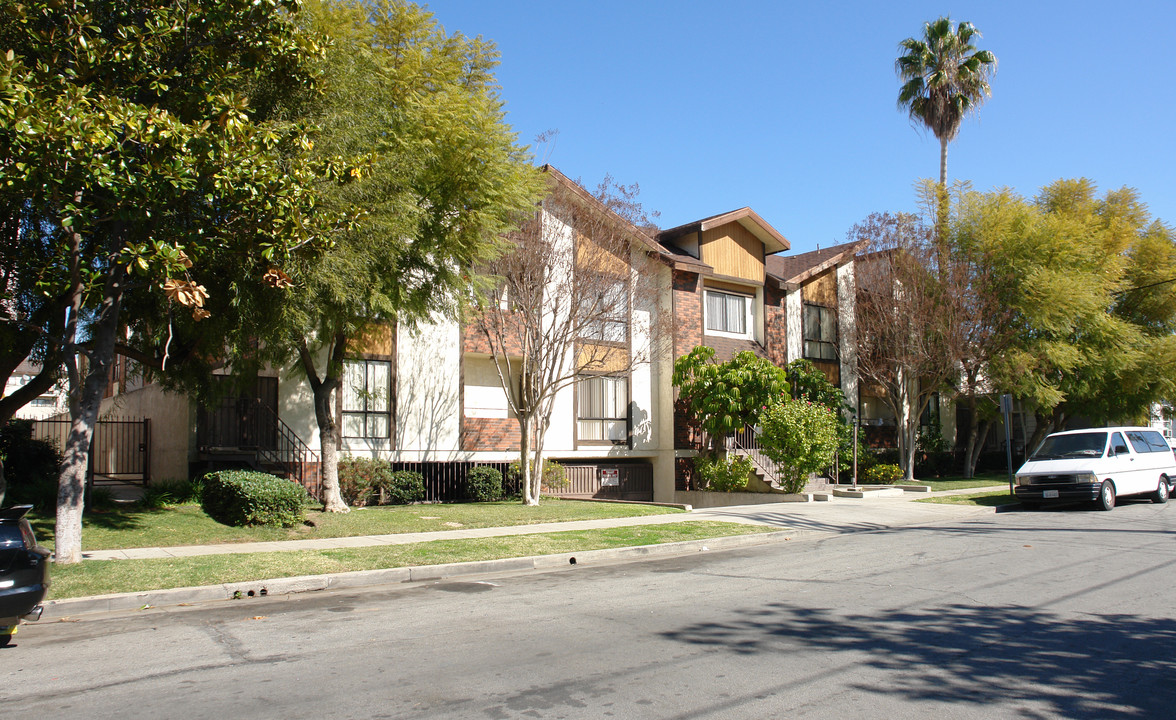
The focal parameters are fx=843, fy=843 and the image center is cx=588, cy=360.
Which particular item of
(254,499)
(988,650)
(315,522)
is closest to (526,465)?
(315,522)

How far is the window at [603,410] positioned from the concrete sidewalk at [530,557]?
17.8ft

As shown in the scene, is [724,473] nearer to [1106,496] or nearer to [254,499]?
[1106,496]

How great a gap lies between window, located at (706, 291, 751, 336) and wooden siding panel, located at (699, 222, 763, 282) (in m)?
0.78

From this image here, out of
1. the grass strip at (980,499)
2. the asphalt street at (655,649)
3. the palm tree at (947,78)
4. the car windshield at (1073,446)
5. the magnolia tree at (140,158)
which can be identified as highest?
the palm tree at (947,78)

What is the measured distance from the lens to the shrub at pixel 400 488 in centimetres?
1958

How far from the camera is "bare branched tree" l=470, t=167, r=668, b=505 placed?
61.7 ft

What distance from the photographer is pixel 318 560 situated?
11.2 m

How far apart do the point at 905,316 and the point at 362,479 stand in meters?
17.4

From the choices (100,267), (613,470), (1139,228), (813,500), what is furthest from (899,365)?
(100,267)

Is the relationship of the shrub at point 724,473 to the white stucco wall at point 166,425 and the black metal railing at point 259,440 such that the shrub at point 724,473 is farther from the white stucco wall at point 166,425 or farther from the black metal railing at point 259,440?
the white stucco wall at point 166,425

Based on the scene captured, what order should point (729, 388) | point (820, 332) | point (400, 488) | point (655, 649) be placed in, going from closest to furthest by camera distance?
point (655, 649), point (400, 488), point (729, 388), point (820, 332)

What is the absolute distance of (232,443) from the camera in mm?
19219

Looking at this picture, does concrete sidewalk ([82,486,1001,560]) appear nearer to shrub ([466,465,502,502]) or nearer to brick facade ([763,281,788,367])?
shrub ([466,465,502,502])

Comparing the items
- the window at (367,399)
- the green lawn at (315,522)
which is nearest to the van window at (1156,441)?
the green lawn at (315,522)
